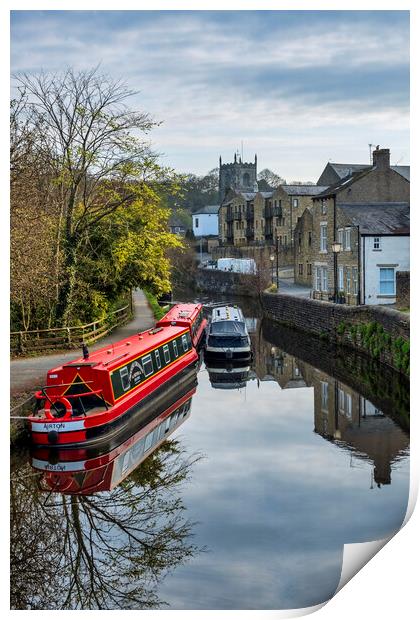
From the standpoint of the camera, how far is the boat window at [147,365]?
54.2ft

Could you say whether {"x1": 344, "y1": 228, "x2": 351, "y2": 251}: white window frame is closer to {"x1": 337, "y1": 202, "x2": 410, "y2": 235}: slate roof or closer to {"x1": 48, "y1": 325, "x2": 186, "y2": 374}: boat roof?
{"x1": 337, "y1": 202, "x2": 410, "y2": 235}: slate roof

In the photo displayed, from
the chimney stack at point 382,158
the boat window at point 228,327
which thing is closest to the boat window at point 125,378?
the boat window at point 228,327

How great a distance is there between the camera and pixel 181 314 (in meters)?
24.6

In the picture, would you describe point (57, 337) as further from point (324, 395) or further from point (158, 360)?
point (324, 395)

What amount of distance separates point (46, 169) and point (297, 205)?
3648cm

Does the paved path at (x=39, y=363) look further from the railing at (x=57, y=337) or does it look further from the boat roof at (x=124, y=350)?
the boat roof at (x=124, y=350)

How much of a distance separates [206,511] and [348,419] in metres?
6.32

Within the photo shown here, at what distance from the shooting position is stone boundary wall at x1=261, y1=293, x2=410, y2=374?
19.8 m

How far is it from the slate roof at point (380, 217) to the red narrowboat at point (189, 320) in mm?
7032

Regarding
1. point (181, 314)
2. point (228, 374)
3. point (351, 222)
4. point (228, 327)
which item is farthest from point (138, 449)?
point (351, 222)

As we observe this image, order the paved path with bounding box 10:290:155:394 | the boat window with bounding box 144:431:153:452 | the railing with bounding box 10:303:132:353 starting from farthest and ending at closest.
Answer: the railing with bounding box 10:303:132:353 → the paved path with bounding box 10:290:155:394 → the boat window with bounding box 144:431:153:452

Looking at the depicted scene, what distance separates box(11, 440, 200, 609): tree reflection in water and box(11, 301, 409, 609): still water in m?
0.02

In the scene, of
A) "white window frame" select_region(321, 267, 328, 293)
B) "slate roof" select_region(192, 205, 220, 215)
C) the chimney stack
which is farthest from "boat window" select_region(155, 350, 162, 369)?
"slate roof" select_region(192, 205, 220, 215)

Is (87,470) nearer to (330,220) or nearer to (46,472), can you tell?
(46,472)
